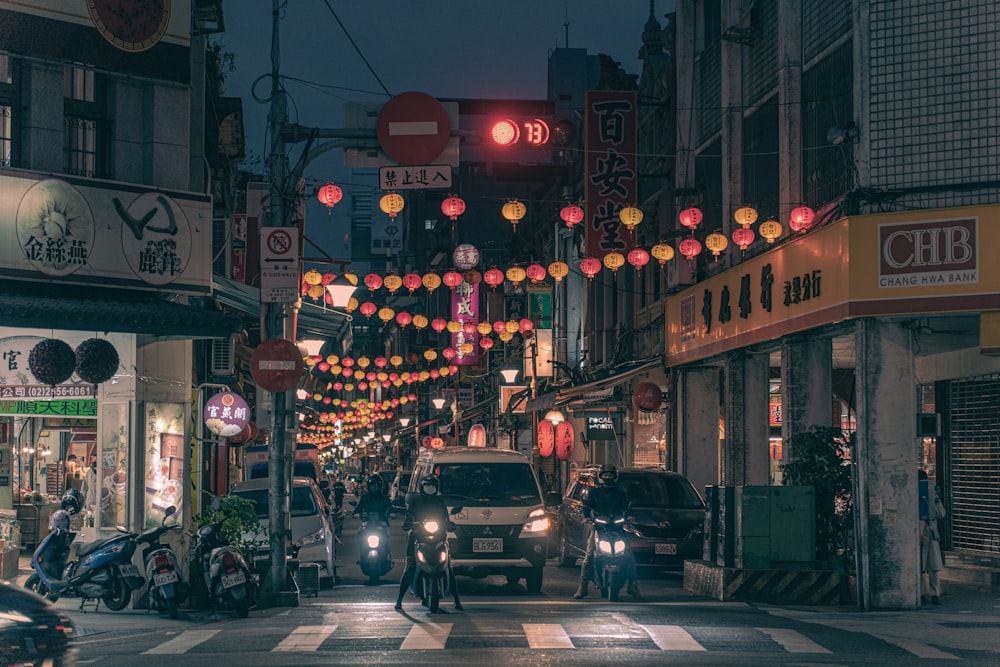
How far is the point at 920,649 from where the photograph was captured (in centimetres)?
1338

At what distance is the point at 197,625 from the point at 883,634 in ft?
26.6

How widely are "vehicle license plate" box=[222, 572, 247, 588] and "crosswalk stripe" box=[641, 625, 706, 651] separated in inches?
210

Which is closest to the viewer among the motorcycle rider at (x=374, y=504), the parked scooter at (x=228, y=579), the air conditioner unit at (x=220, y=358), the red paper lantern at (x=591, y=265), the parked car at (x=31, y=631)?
the parked car at (x=31, y=631)

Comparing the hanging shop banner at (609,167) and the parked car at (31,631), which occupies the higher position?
the hanging shop banner at (609,167)

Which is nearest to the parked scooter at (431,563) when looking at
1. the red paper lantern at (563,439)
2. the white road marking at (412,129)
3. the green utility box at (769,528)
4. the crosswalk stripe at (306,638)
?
the crosswalk stripe at (306,638)

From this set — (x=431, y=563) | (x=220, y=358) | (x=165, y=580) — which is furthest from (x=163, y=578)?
(x=220, y=358)

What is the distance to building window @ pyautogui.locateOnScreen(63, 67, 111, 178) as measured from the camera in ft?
68.8

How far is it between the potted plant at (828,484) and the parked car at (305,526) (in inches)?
310

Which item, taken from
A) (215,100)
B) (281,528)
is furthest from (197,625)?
(215,100)

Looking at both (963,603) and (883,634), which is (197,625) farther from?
(963,603)

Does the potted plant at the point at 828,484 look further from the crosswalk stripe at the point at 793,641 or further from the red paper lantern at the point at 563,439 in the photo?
the red paper lantern at the point at 563,439

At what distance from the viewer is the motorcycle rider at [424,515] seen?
56.7 ft

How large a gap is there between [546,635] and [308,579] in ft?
22.9

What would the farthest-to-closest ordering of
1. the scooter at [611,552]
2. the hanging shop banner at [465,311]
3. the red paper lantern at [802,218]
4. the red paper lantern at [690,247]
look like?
the hanging shop banner at [465,311] < the red paper lantern at [690,247] < the red paper lantern at [802,218] < the scooter at [611,552]
